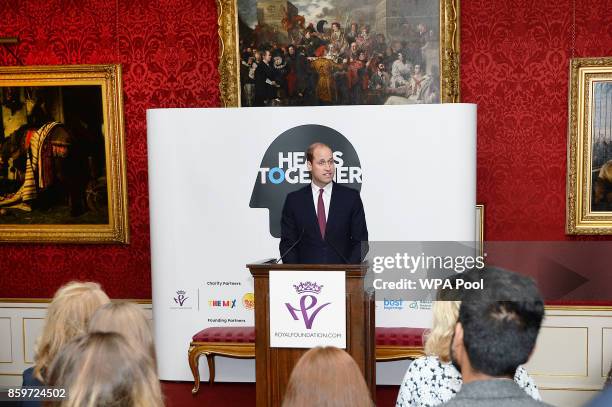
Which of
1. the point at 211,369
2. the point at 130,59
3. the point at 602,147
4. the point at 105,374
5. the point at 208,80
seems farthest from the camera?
the point at 130,59

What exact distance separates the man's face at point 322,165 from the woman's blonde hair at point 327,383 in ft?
10.4

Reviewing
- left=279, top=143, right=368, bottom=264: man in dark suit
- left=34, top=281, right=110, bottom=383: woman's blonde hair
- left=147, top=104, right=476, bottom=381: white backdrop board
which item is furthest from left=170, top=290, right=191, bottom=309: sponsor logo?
left=34, top=281, right=110, bottom=383: woman's blonde hair

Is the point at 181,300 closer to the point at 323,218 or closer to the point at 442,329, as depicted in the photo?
the point at 323,218

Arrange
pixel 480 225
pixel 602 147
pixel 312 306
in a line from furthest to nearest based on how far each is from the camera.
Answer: pixel 480 225 < pixel 602 147 < pixel 312 306

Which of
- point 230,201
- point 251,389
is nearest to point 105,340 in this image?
point 230,201

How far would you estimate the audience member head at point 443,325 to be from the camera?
2.80 m

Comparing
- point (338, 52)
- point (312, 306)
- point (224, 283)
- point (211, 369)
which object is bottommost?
point (211, 369)

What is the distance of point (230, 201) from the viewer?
6273 millimetres

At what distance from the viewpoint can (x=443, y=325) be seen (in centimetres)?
284

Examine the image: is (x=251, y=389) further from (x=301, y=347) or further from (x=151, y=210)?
(x=301, y=347)

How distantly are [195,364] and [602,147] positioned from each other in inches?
164

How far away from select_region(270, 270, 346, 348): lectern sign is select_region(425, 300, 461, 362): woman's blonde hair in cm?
151

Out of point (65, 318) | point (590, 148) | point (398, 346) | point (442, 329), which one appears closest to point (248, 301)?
point (398, 346)

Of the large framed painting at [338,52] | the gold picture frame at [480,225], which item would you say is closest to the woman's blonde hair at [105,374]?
the large framed painting at [338,52]
